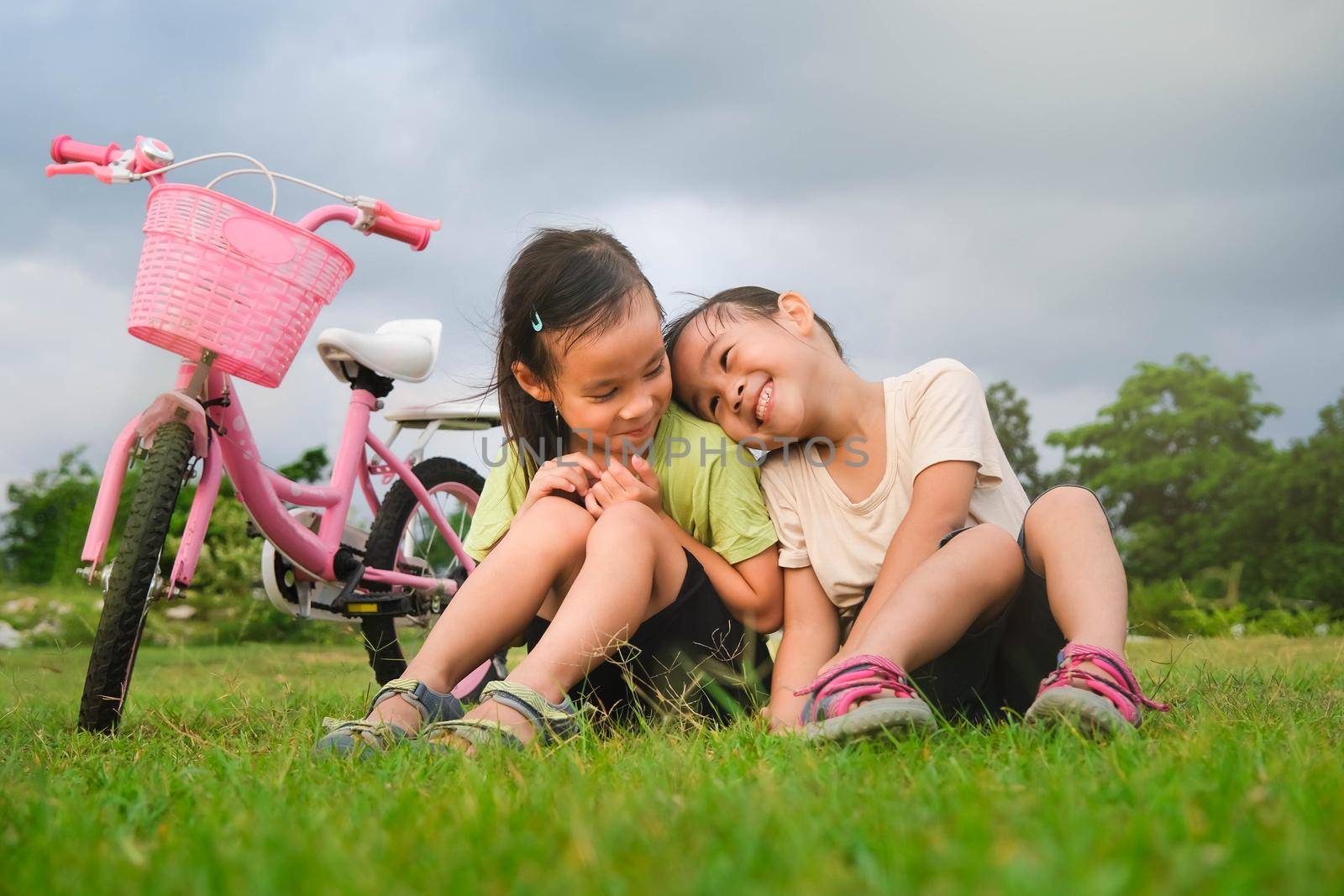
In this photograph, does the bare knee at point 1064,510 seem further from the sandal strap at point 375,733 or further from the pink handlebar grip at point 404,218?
the pink handlebar grip at point 404,218

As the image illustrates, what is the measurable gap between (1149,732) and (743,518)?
95cm

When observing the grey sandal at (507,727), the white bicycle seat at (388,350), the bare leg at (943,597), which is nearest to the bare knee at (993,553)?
the bare leg at (943,597)

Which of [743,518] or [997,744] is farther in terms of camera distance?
[743,518]

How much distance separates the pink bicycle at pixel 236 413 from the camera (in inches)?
108

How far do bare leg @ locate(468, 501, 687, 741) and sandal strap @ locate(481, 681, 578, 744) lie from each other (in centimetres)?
1

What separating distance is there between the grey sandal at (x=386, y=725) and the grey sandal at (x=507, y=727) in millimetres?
63

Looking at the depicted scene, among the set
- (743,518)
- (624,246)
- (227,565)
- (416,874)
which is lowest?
(227,565)

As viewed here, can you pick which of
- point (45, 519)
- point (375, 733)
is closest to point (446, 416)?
point (375, 733)

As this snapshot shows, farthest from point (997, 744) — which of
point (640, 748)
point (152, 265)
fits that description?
point (152, 265)

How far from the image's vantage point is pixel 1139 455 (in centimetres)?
1421

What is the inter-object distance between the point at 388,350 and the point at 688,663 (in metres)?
2.13

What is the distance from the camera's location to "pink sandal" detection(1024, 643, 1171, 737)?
1704 millimetres

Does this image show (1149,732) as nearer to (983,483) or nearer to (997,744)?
(997,744)

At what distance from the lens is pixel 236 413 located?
331 centimetres
